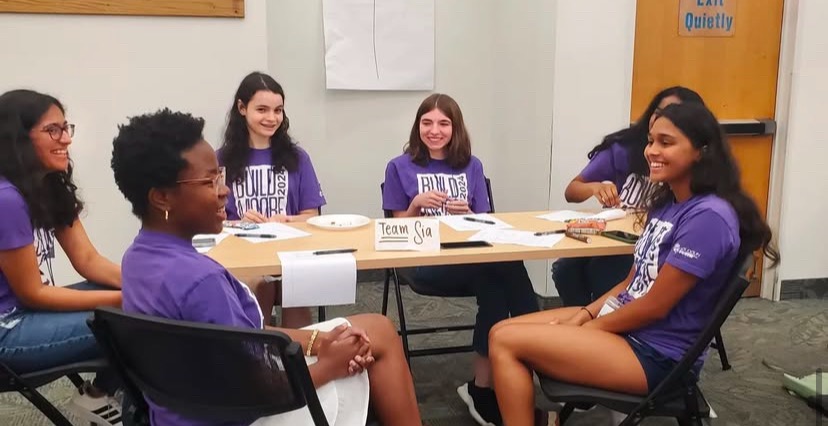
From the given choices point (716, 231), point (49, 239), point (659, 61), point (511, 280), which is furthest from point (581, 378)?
point (659, 61)

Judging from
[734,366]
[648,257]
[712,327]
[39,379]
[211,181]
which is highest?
[211,181]

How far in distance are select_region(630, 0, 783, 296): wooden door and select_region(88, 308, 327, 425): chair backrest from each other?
2.76 m

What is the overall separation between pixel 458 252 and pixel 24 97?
49.8 inches

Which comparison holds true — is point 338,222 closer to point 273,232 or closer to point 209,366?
point 273,232

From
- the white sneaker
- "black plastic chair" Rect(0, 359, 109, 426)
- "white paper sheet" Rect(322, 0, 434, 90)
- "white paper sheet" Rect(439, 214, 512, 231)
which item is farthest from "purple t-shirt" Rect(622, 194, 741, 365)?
"white paper sheet" Rect(322, 0, 434, 90)

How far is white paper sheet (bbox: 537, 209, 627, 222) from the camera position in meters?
2.56

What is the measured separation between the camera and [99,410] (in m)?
2.10

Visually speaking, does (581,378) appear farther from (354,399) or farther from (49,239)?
(49,239)

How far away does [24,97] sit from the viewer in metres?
1.92

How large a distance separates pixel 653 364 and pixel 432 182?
1.40 metres

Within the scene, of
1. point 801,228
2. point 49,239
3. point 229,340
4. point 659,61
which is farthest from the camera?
point 801,228

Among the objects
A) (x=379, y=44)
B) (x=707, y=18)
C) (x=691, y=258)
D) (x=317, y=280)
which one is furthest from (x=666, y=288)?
(x=379, y=44)

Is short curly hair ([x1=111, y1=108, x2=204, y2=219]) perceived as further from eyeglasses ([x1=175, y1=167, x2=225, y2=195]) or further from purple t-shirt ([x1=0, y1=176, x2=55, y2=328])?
purple t-shirt ([x1=0, y1=176, x2=55, y2=328])

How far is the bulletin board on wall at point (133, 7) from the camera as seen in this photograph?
3.14 metres
